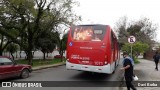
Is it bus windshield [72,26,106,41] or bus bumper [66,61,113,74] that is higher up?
bus windshield [72,26,106,41]

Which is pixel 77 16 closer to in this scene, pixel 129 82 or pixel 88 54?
A: pixel 88 54

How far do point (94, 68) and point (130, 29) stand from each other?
47888mm

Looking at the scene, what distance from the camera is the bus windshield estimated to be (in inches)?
567

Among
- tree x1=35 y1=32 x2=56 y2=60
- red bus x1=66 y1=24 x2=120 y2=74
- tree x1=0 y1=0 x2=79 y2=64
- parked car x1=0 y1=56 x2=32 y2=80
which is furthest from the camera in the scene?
tree x1=35 y1=32 x2=56 y2=60

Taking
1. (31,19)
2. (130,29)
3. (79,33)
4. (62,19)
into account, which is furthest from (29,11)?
(130,29)

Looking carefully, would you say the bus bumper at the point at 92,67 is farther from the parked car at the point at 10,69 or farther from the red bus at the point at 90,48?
the parked car at the point at 10,69

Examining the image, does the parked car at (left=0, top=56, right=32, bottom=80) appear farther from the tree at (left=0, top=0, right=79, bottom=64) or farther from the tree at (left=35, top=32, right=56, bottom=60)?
the tree at (left=35, top=32, right=56, bottom=60)

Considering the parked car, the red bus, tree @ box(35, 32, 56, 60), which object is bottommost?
the parked car

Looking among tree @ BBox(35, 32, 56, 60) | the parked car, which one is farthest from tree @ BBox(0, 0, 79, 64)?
tree @ BBox(35, 32, 56, 60)

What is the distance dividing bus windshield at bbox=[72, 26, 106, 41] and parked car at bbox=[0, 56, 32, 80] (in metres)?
3.84

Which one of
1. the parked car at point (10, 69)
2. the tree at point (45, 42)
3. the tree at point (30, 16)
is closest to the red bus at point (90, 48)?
the parked car at point (10, 69)

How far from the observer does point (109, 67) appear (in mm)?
14148

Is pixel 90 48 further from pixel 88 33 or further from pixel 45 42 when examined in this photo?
pixel 45 42

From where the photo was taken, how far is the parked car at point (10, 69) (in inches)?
533
